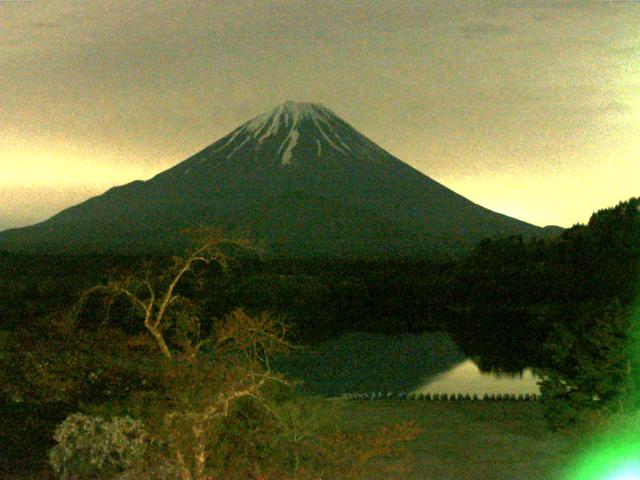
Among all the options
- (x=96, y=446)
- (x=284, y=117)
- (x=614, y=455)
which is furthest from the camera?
(x=284, y=117)

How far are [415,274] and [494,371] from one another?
25.3m

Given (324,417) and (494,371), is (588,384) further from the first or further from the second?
(494,371)

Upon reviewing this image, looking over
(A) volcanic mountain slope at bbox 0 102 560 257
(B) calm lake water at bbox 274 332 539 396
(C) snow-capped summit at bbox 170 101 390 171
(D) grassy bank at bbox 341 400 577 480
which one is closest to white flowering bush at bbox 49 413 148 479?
(D) grassy bank at bbox 341 400 577 480

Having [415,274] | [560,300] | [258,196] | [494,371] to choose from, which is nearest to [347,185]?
[258,196]

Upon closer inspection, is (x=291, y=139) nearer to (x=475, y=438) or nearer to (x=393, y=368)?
(x=393, y=368)

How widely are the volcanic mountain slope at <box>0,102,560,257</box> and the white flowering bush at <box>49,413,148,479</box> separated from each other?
64660 mm

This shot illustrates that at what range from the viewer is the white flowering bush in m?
7.33

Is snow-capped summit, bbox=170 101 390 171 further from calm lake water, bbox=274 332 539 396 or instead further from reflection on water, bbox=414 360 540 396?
reflection on water, bbox=414 360 540 396

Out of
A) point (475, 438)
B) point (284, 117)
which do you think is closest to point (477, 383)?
point (475, 438)

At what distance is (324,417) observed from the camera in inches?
345

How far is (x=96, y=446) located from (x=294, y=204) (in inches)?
3034

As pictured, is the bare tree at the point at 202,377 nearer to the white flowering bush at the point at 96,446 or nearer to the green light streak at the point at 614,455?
the white flowering bush at the point at 96,446

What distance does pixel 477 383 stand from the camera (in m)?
22.7

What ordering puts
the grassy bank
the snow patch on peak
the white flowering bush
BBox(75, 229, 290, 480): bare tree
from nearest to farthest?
BBox(75, 229, 290, 480): bare tree
the white flowering bush
the grassy bank
the snow patch on peak
